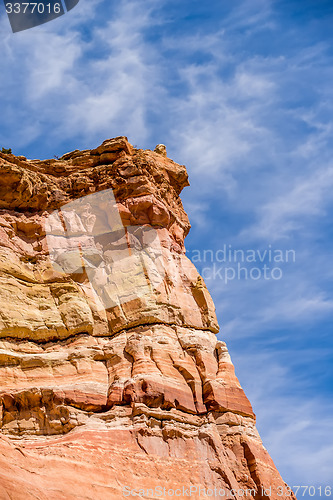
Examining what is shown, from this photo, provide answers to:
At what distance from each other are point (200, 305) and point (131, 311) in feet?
13.2

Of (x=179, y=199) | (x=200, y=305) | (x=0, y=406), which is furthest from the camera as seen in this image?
(x=179, y=199)

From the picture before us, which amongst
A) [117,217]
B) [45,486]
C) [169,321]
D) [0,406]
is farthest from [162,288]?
[45,486]

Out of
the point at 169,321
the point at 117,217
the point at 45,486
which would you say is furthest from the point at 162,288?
the point at 45,486

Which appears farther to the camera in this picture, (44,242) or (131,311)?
(44,242)

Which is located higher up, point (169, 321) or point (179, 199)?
point (179, 199)

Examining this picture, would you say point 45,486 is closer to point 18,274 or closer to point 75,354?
point 75,354

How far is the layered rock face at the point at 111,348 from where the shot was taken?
73.3 ft

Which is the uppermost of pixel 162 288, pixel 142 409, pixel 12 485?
pixel 162 288

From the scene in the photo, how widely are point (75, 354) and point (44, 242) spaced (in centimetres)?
730

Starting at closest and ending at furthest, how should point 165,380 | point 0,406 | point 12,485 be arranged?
1. point 12,485
2. point 0,406
3. point 165,380

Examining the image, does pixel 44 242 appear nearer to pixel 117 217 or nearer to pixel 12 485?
pixel 117 217

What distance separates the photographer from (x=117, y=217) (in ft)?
109

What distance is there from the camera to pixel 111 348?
27.6 m

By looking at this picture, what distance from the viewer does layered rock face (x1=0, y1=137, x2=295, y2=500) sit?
880 inches
